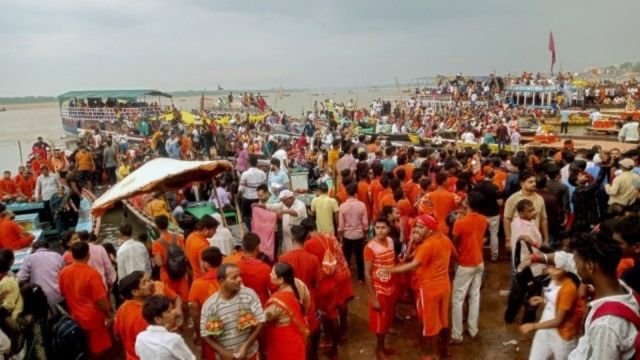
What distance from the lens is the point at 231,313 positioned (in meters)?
3.39

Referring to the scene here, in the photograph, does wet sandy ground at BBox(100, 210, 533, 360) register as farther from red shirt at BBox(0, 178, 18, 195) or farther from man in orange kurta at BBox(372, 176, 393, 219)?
red shirt at BBox(0, 178, 18, 195)

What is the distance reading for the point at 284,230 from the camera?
6402 millimetres

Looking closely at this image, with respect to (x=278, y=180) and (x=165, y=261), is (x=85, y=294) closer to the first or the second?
(x=165, y=261)

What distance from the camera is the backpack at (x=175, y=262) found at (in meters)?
4.95

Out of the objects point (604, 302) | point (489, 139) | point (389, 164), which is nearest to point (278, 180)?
point (389, 164)

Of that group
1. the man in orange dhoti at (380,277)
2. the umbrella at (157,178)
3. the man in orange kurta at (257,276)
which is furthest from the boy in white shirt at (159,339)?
the umbrella at (157,178)

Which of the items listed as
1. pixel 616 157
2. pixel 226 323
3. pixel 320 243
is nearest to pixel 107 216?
pixel 320 243

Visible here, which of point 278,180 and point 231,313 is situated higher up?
point 278,180

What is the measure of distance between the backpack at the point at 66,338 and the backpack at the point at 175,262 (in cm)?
103

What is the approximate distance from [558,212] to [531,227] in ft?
5.42

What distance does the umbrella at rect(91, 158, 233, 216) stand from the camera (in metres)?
5.96

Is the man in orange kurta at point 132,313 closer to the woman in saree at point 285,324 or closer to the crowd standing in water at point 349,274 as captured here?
the crowd standing in water at point 349,274

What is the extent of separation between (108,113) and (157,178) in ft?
85.9

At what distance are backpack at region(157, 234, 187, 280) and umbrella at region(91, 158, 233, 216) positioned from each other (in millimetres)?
1130
